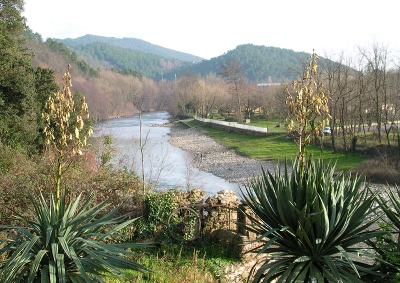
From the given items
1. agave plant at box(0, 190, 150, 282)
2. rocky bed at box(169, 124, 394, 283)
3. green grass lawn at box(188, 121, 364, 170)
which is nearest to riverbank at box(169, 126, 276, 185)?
rocky bed at box(169, 124, 394, 283)

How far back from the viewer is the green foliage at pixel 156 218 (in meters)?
8.70

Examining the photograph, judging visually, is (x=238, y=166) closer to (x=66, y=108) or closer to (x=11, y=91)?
(x=11, y=91)

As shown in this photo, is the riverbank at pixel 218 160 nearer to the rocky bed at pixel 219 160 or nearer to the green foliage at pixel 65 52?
the rocky bed at pixel 219 160

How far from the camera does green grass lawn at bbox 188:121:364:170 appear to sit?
27.4 metres

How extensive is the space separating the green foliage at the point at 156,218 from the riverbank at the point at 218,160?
1118 centimetres

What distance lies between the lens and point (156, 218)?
876 cm

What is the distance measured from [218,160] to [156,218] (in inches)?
977

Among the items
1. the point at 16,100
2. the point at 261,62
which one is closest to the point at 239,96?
the point at 16,100

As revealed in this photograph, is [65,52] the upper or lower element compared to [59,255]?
upper

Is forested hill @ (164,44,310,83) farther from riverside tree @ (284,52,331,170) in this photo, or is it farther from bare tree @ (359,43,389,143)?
riverside tree @ (284,52,331,170)

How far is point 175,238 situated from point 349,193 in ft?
14.4

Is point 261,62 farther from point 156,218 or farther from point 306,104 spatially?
point 306,104

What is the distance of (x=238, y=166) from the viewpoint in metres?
30.2

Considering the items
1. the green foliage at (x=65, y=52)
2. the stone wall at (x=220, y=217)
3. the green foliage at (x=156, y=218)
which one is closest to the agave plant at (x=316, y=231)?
the stone wall at (x=220, y=217)
